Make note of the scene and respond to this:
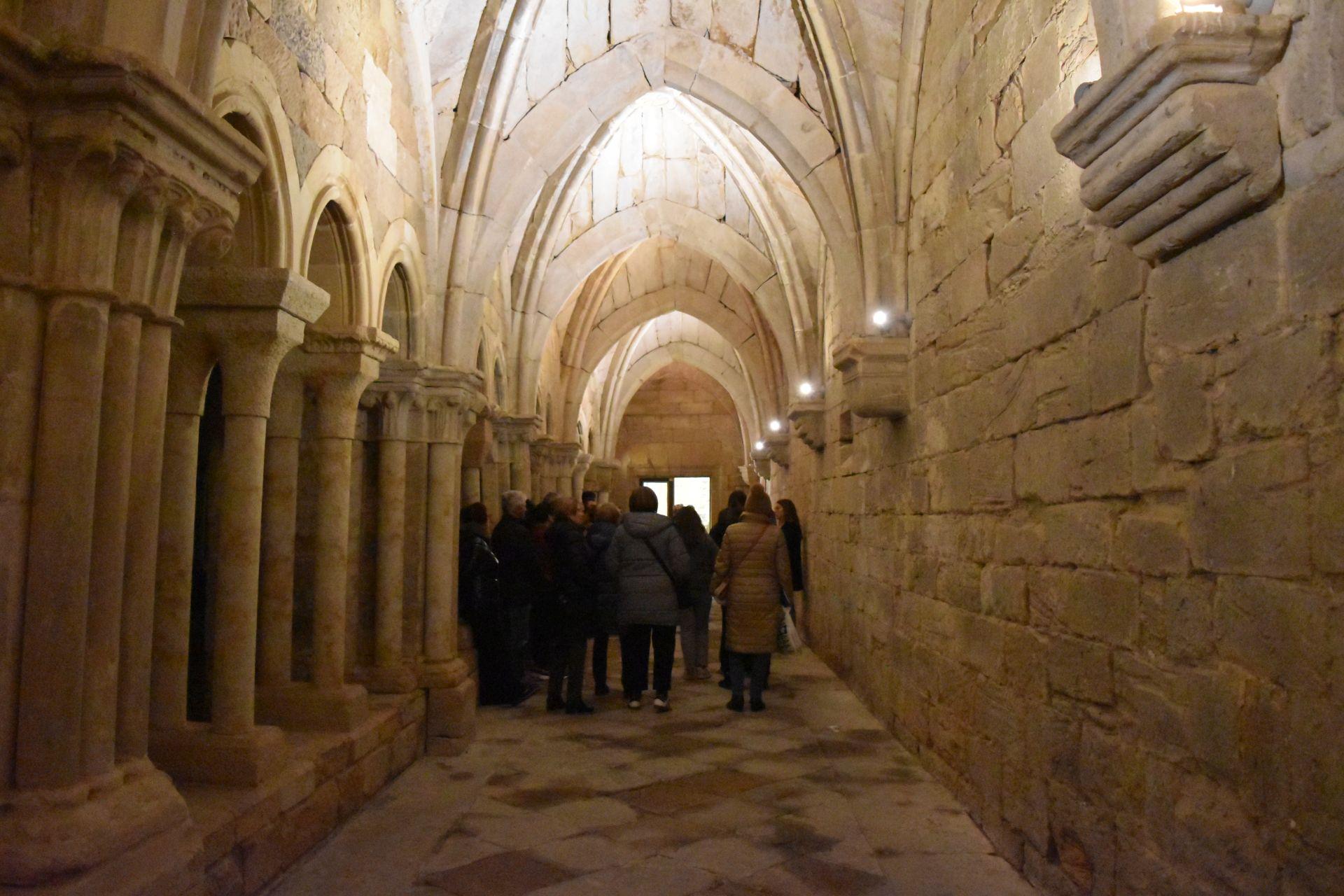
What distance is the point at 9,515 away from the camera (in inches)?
79.6

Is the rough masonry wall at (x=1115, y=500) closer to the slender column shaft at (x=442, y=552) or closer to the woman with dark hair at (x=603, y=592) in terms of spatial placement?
the woman with dark hair at (x=603, y=592)

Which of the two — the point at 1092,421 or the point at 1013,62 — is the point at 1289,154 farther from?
the point at 1013,62

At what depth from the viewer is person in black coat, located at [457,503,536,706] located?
5.68 m

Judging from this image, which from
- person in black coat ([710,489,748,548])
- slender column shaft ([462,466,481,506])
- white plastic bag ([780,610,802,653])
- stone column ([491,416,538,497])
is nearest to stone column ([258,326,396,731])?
person in black coat ([710,489,748,548])

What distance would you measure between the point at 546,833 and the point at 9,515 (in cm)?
205

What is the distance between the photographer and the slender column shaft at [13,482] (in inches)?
79.4

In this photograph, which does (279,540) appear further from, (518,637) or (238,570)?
(518,637)

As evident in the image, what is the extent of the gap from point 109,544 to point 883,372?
339 cm

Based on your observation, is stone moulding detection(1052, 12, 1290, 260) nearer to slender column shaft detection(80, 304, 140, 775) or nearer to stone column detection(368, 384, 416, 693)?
slender column shaft detection(80, 304, 140, 775)

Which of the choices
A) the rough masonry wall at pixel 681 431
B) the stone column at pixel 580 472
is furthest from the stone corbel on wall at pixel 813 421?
the rough masonry wall at pixel 681 431

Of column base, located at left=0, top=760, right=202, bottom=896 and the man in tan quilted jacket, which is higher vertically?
the man in tan quilted jacket

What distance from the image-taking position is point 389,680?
15.6 ft

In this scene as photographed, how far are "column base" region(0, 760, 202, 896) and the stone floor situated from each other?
0.69 metres

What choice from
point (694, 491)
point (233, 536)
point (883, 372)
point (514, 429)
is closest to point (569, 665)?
point (883, 372)
